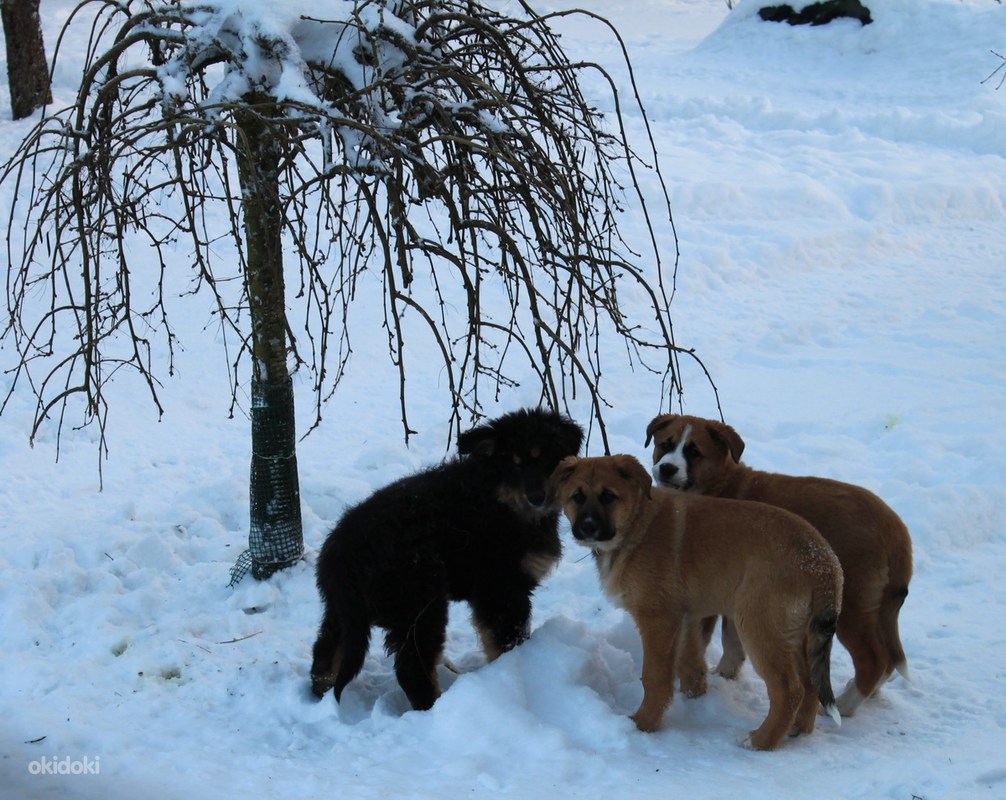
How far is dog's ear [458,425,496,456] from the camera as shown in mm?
4941

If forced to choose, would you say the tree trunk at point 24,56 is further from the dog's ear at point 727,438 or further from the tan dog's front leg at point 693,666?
the tan dog's front leg at point 693,666

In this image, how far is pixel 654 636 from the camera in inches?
180

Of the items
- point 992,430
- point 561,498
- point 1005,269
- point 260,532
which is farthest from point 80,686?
point 1005,269

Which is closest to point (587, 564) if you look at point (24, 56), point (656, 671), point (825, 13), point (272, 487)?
point (656, 671)

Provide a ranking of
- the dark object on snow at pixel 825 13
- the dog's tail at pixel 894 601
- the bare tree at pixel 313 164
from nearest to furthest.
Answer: the bare tree at pixel 313 164
the dog's tail at pixel 894 601
the dark object on snow at pixel 825 13

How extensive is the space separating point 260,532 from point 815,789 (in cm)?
350

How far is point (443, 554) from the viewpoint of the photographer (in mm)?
4855

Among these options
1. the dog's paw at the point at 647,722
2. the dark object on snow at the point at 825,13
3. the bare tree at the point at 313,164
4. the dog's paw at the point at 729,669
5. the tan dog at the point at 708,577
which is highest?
the dark object on snow at the point at 825,13

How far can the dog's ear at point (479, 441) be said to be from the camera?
494cm

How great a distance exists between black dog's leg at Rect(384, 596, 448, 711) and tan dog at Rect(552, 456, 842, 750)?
31.4 inches

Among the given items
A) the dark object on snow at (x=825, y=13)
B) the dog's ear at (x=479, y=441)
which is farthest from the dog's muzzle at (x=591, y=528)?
the dark object on snow at (x=825, y=13)

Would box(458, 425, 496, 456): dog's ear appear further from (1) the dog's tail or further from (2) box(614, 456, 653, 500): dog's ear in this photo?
(1) the dog's tail

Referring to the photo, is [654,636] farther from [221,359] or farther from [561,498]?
[221,359]

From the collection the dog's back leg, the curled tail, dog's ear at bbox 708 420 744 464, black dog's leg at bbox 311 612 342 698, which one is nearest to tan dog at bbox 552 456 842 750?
the curled tail
